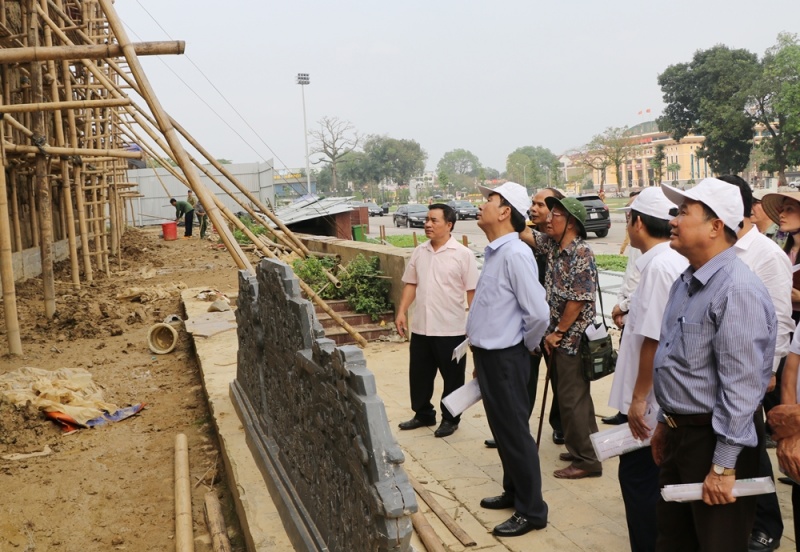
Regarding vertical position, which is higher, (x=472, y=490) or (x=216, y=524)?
(x=472, y=490)

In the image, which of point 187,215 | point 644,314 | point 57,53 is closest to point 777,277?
point 644,314

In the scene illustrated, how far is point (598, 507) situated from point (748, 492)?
173cm

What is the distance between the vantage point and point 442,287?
5641 mm

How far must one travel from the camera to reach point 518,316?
13.0 ft

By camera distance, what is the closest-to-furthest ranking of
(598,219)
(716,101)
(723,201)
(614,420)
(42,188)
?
(723,201), (614,420), (42,188), (598,219), (716,101)

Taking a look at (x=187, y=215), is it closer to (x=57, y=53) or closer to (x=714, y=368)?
(x=57, y=53)

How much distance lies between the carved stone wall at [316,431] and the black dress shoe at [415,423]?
1.13 metres

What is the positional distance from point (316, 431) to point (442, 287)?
2.54 metres

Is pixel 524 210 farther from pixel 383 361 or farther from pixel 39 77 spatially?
pixel 39 77

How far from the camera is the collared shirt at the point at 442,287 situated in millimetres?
5551

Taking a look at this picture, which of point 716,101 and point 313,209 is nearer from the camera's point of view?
point 313,209

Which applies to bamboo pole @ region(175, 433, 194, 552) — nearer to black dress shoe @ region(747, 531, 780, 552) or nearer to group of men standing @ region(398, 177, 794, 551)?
group of men standing @ region(398, 177, 794, 551)

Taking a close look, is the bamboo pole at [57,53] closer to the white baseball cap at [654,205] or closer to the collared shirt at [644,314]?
the white baseball cap at [654,205]

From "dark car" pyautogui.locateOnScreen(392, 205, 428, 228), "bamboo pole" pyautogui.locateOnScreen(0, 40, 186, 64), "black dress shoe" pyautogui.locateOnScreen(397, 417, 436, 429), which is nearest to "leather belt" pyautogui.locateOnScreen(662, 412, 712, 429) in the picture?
"black dress shoe" pyautogui.locateOnScreen(397, 417, 436, 429)
